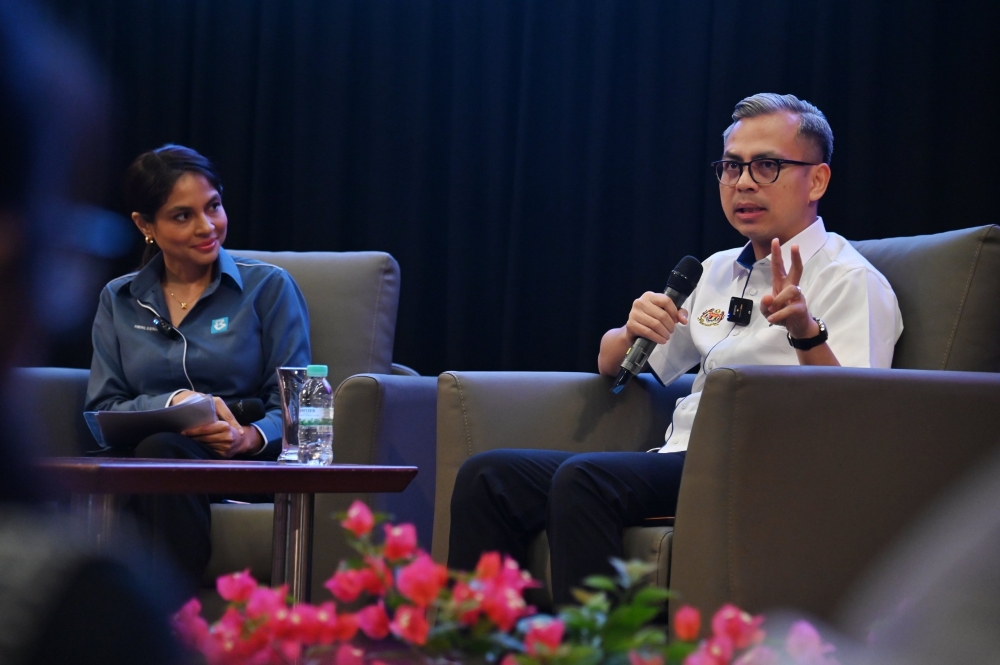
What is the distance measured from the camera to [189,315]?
2518 millimetres

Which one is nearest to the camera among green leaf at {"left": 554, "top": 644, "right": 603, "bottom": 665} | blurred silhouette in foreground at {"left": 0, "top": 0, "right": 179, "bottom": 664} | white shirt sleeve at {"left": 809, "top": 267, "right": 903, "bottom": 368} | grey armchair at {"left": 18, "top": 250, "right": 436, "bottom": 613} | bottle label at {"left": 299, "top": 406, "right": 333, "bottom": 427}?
blurred silhouette in foreground at {"left": 0, "top": 0, "right": 179, "bottom": 664}

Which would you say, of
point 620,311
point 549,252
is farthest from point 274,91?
point 620,311

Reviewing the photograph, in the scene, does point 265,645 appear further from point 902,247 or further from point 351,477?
point 902,247

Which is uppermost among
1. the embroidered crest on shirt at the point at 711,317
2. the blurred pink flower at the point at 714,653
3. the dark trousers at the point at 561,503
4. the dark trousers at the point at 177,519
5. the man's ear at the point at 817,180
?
the man's ear at the point at 817,180

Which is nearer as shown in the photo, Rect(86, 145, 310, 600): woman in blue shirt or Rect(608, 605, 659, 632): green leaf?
Rect(608, 605, 659, 632): green leaf

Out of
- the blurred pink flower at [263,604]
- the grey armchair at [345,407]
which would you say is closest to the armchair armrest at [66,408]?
the grey armchair at [345,407]

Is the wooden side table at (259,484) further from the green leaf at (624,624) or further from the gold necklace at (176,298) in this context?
the green leaf at (624,624)

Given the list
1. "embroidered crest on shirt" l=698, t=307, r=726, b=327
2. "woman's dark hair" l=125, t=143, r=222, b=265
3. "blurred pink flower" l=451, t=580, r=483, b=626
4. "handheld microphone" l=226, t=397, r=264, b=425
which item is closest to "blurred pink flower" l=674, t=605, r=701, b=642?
"blurred pink flower" l=451, t=580, r=483, b=626

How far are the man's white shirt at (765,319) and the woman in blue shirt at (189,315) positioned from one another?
34.6 inches

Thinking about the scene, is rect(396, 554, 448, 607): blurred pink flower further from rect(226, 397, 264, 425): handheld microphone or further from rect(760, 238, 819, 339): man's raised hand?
rect(226, 397, 264, 425): handheld microphone

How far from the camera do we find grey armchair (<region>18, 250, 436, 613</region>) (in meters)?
2.14

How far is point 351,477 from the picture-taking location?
168 centimetres

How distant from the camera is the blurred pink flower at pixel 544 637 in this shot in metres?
0.55

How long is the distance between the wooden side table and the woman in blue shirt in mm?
561
